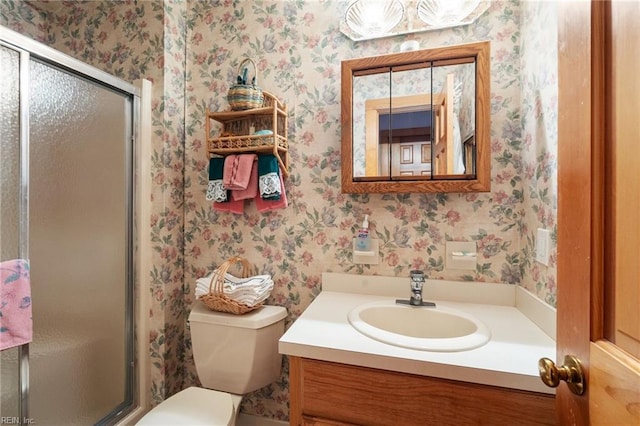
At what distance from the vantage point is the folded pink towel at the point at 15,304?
38.7 inches

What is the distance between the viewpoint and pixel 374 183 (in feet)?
4.06

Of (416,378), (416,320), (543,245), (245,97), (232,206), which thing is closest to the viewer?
(416,378)

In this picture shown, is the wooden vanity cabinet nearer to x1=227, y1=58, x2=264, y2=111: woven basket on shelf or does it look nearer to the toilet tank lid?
the toilet tank lid

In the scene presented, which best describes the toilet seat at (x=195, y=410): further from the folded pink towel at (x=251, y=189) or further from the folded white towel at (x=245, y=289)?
the folded pink towel at (x=251, y=189)

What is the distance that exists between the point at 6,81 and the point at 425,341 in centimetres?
166

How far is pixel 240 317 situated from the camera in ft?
4.15

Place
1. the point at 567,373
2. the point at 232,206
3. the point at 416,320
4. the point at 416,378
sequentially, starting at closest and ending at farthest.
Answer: the point at 567,373, the point at 416,378, the point at 416,320, the point at 232,206

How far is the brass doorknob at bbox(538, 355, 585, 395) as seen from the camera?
53 centimetres

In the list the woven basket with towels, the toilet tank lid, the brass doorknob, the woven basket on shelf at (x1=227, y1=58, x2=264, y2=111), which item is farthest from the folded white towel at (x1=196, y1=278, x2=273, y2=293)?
the brass doorknob

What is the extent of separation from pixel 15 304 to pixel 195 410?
75 cm

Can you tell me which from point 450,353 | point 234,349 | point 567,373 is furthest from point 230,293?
point 567,373

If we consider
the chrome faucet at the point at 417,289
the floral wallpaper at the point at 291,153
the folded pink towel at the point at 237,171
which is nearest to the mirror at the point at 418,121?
the floral wallpaper at the point at 291,153

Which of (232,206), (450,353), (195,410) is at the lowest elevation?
(195,410)

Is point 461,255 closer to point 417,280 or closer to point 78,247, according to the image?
point 417,280
